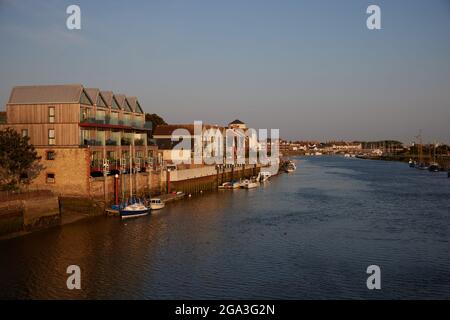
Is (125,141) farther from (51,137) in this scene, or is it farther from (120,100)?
(51,137)

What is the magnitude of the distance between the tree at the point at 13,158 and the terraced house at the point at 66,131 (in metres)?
2.01

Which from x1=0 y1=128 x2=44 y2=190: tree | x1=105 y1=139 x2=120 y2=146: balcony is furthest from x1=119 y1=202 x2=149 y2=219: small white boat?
x1=0 y1=128 x2=44 y2=190: tree

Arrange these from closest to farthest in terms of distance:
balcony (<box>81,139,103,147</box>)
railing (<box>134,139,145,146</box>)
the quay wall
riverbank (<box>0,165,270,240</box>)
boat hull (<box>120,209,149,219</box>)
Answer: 1. riverbank (<box>0,165,270,240</box>)
2. boat hull (<box>120,209,149,219</box>)
3. balcony (<box>81,139,103,147</box>)
4. railing (<box>134,139,145,146</box>)
5. the quay wall

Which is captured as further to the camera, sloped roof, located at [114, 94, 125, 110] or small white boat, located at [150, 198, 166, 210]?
sloped roof, located at [114, 94, 125, 110]

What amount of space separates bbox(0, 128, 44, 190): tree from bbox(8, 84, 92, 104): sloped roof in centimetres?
431

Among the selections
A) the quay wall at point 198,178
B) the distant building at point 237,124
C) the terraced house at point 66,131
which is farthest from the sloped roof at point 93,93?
the distant building at point 237,124

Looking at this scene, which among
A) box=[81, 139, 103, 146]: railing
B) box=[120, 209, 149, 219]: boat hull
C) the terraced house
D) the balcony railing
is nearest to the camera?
box=[120, 209, 149, 219]: boat hull

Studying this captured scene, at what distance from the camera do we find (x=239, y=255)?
81.0ft

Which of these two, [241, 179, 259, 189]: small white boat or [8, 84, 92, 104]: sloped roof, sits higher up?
[8, 84, 92, 104]: sloped roof

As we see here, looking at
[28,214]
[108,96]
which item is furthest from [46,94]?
[28,214]

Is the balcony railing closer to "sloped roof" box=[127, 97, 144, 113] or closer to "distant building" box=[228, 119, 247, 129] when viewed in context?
"sloped roof" box=[127, 97, 144, 113]

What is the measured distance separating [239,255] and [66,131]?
18199mm

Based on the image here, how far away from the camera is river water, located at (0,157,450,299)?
19.3 meters
